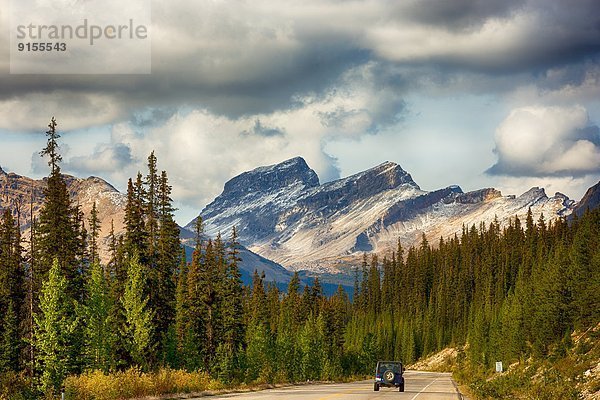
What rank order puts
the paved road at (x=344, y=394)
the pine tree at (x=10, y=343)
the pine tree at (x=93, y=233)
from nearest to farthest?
the paved road at (x=344, y=394) < the pine tree at (x=10, y=343) < the pine tree at (x=93, y=233)

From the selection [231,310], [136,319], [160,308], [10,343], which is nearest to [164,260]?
[160,308]

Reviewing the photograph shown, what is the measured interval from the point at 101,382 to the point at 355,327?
163 meters

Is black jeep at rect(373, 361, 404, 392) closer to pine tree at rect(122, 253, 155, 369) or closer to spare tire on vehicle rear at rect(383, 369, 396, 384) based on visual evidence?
spare tire on vehicle rear at rect(383, 369, 396, 384)

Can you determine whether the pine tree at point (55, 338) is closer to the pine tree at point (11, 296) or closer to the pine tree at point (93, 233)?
the pine tree at point (11, 296)

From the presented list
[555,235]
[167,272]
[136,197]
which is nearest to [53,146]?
[136,197]

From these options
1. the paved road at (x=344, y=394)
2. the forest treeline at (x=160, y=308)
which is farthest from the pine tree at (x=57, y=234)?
the paved road at (x=344, y=394)

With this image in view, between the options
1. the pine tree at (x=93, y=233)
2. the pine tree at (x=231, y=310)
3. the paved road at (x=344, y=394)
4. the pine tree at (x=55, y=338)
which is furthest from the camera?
the pine tree at (x=231, y=310)

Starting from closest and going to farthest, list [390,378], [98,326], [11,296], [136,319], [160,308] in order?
[136,319] < [390,378] < [160,308] < [98,326] < [11,296]

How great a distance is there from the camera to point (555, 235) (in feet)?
511

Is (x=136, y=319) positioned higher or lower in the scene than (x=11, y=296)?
lower

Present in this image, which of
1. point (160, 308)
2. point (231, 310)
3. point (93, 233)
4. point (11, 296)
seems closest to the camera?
point (160, 308)

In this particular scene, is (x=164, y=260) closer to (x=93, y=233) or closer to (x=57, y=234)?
(x=57, y=234)

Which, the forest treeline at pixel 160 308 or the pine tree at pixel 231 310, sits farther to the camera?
the pine tree at pixel 231 310

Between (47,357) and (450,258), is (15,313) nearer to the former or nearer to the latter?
(47,357)
